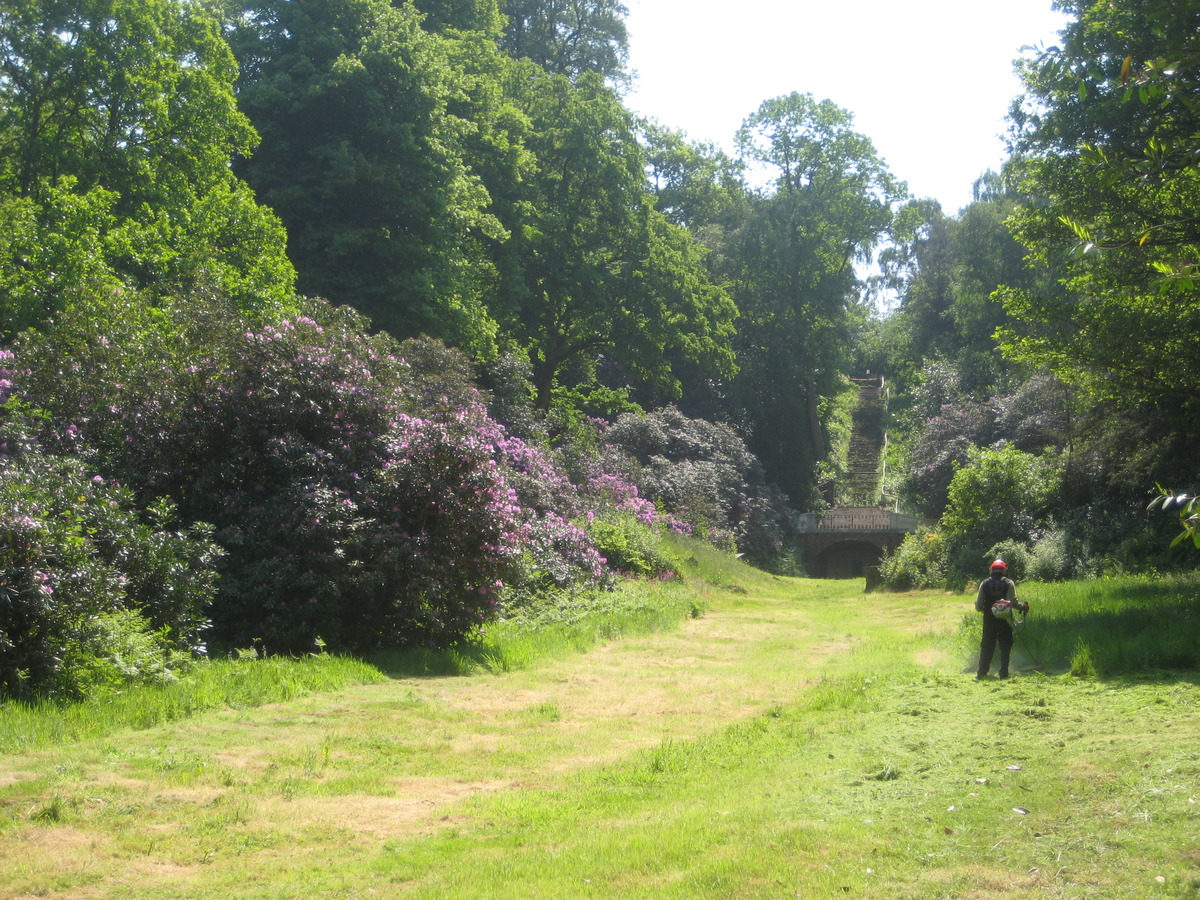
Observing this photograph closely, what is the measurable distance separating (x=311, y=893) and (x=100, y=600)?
19.8 feet

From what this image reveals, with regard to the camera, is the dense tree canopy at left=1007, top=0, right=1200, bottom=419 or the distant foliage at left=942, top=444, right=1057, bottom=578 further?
the distant foliage at left=942, top=444, right=1057, bottom=578

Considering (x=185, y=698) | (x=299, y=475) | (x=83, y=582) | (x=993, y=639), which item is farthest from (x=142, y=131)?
(x=993, y=639)

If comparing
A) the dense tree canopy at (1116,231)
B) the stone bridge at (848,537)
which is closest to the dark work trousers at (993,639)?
the dense tree canopy at (1116,231)

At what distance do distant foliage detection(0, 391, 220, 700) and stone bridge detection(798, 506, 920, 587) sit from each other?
115 ft

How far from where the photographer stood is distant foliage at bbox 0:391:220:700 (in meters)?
9.88

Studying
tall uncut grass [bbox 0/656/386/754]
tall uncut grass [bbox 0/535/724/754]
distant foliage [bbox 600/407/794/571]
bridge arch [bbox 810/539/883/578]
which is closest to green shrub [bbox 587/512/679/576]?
tall uncut grass [bbox 0/535/724/754]

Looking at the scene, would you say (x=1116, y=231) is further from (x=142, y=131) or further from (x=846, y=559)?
(x=846, y=559)

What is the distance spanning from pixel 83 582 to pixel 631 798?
6.05 meters

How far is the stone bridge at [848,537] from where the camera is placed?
148ft

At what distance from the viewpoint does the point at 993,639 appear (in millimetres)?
13570

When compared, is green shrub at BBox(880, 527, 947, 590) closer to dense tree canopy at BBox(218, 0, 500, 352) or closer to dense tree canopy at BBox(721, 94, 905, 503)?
dense tree canopy at BBox(218, 0, 500, 352)

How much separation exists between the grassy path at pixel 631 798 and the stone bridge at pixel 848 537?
33.2 m

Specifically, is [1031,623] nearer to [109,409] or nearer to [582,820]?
[582,820]

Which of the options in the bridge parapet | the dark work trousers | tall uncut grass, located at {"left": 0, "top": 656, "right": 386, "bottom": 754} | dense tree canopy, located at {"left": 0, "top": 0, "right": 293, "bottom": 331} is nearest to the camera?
tall uncut grass, located at {"left": 0, "top": 656, "right": 386, "bottom": 754}
